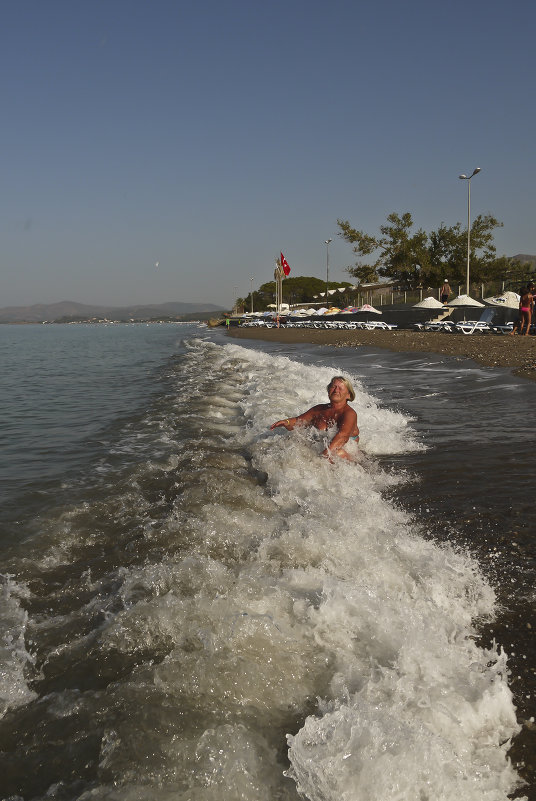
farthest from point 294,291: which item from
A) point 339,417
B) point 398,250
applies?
point 339,417

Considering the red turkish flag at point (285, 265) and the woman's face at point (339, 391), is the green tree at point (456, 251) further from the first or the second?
the woman's face at point (339, 391)

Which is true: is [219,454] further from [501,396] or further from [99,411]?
[501,396]

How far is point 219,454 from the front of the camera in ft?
23.1

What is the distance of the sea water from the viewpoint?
6.81 feet

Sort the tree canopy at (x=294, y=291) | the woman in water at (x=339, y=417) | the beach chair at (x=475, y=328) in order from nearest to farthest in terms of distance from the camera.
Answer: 1. the woman in water at (x=339, y=417)
2. the beach chair at (x=475, y=328)
3. the tree canopy at (x=294, y=291)

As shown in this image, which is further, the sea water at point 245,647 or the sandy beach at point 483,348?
the sandy beach at point 483,348

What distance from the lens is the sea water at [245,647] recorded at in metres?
2.07

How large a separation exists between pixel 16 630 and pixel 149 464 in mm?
3675

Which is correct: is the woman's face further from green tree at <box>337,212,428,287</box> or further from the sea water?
green tree at <box>337,212,428,287</box>

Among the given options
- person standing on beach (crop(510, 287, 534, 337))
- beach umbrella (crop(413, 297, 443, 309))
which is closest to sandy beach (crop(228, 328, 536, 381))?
person standing on beach (crop(510, 287, 534, 337))

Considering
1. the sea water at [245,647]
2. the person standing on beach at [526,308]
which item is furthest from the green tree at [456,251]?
the sea water at [245,647]

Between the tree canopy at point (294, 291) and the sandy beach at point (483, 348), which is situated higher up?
the tree canopy at point (294, 291)

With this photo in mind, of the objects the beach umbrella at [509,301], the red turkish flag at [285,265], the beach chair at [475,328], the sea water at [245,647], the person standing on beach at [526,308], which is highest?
the red turkish flag at [285,265]

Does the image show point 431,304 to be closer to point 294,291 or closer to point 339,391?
point 339,391
